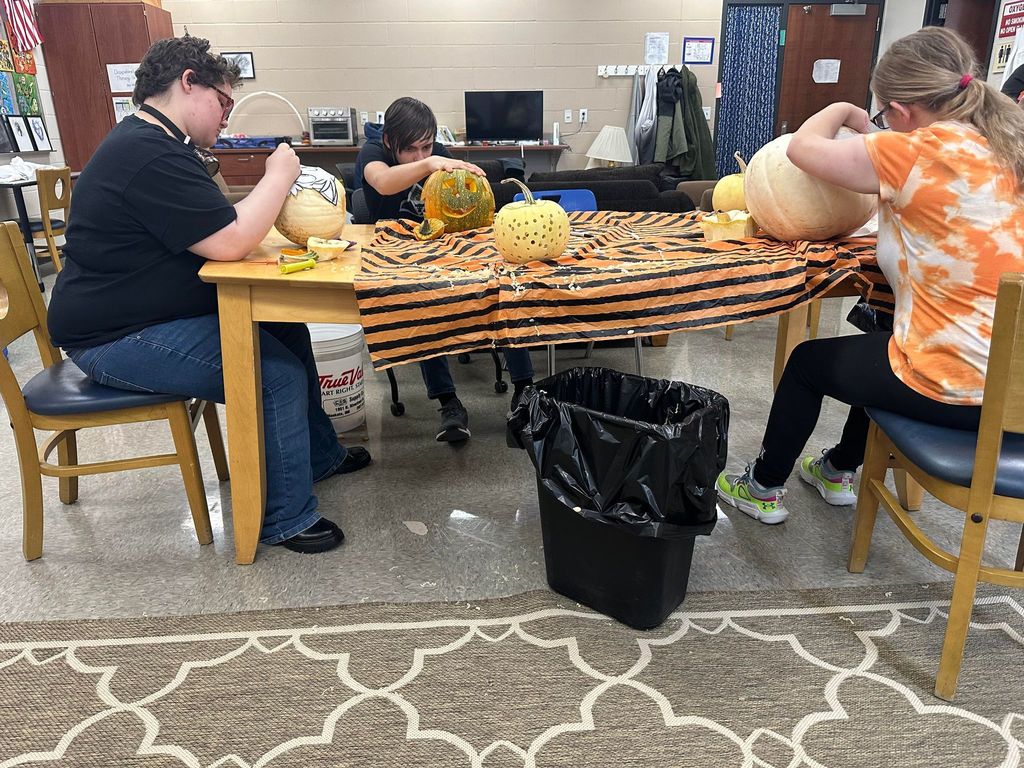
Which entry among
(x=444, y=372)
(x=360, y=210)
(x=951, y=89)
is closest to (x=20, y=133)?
(x=360, y=210)

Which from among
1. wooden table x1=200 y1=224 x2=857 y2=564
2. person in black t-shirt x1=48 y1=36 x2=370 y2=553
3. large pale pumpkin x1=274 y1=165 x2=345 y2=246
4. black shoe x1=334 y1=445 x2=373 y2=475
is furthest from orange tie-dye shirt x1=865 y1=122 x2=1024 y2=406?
black shoe x1=334 y1=445 x2=373 y2=475

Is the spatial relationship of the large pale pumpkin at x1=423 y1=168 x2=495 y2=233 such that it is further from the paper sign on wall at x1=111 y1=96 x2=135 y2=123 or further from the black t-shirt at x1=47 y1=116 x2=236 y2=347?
the paper sign on wall at x1=111 y1=96 x2=135 y2=123

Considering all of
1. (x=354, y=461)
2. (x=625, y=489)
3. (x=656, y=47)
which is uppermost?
(x=656, y=47)

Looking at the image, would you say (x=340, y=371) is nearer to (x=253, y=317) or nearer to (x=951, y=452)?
(x=253, y=317)

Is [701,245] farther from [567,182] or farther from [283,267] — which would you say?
[567,182]

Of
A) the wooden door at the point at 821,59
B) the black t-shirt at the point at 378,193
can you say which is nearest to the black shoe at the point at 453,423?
the black t-shirt at the point at 378,193

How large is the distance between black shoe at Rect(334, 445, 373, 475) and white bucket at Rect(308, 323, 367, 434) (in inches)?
6.4

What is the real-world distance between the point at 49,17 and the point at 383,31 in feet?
9.17

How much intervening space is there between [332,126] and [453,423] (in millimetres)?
5016

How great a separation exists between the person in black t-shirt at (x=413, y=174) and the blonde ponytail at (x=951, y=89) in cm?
102

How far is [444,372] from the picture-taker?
2.51m

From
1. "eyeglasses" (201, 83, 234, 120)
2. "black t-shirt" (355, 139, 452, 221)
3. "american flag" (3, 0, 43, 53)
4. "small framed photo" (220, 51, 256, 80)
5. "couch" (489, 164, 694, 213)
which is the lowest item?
"couch" (489, 164, 694, 213)

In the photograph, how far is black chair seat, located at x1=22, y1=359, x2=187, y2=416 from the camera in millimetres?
1634

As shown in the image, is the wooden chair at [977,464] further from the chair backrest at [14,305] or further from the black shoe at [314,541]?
the chair backrest at [14,305]
